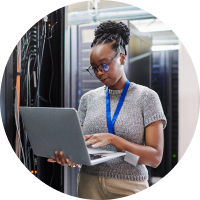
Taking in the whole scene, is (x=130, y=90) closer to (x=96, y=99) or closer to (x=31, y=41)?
(x=96, y=99)

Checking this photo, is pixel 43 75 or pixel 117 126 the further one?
pixel 43 75

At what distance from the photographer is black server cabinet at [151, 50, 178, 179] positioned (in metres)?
2.79

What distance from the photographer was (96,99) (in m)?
1.36

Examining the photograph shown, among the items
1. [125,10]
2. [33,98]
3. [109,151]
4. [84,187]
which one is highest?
[125,10]

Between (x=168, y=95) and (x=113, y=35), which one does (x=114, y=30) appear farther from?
(x=168, y=95)

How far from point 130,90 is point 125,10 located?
5.00 ft

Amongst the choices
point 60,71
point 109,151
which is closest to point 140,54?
point 60,71

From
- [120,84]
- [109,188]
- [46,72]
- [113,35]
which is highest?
[113,35]

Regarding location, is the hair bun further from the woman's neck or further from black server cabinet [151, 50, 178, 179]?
black server cabinet [151, 50, 178, 179]

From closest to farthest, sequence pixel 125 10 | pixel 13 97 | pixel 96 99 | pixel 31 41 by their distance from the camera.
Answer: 1. pixel 96 99
2. pixel 13 97
3. pixel 31 41
4. pixel 125 10

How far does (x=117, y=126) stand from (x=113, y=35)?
0.48m

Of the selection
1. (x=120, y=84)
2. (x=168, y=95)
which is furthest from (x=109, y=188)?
(x=168, y=95)

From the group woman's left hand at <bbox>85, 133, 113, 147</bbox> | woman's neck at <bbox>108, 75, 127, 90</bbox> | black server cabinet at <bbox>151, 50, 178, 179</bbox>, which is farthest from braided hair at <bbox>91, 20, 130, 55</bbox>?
black server cabinet at <bbox>151, 50, 178, 179</bbox>

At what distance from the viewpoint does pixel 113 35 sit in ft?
4.31
